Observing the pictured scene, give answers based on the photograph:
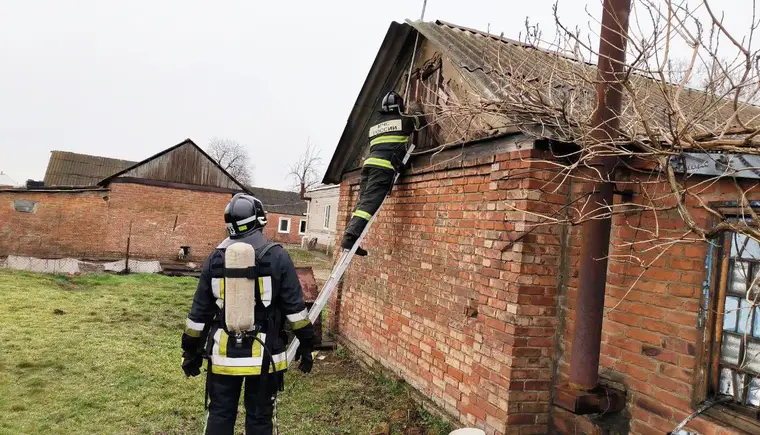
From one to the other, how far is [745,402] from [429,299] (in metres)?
2.87

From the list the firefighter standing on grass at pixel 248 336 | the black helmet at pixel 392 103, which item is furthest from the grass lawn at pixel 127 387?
the black helmet at pixel 392 103

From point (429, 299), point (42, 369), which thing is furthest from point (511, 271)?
point (42, 369)

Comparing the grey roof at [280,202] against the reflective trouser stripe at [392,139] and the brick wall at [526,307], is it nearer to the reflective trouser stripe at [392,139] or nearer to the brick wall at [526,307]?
the reflective trouser stripe at [392,139]

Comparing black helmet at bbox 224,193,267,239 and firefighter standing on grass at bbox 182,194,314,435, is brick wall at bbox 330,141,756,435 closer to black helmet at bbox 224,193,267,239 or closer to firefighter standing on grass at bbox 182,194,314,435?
firefighter standing on grass at bbox 182,194,314,435

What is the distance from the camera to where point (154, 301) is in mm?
11656

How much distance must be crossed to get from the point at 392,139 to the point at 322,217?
2655cm

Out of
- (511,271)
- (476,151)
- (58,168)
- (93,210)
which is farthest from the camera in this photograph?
(58,168)

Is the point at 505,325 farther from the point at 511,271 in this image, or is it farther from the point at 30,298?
the point at 30,298

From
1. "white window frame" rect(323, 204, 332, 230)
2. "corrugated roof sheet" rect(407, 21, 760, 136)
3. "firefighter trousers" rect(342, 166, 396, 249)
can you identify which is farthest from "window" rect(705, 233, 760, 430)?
"white window frame" rect(323, 204, 332, 230)

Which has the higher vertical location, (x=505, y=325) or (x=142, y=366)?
(x=505, y=325)

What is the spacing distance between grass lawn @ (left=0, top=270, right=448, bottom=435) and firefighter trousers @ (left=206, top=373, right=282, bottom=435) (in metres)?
0.82

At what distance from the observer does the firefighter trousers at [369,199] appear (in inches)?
217

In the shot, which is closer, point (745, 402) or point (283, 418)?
point (745, 402)

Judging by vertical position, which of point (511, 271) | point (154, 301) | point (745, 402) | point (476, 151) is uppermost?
point (476, 151)
